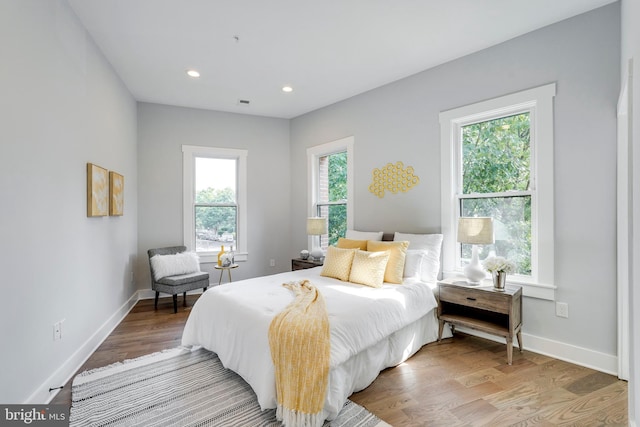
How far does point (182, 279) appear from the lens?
4.09 meters

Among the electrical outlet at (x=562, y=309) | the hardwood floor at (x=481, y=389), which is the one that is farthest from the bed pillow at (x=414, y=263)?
the electrical outlet at (x=562, y=309)

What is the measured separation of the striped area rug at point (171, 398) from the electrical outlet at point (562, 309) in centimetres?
188

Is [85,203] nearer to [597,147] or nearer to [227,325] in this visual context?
[227,325]

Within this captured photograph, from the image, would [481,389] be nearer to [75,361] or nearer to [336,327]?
[336,327]

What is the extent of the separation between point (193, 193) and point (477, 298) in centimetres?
424

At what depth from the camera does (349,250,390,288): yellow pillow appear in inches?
118

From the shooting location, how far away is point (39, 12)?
6.69 ft

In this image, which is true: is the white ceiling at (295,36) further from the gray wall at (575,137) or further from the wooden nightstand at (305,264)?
the wooden nightstand at (305,264)

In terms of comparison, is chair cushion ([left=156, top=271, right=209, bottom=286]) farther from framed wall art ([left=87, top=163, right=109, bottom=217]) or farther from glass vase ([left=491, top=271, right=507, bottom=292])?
glass vase ([left=491, top=271, right=507, bottom=292])

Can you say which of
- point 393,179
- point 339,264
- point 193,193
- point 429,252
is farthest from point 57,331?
point 393,179

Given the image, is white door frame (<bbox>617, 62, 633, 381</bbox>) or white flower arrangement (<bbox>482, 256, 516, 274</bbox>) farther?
white flower arrangement (<bbox>482, 256, 516, 274</bbox>)

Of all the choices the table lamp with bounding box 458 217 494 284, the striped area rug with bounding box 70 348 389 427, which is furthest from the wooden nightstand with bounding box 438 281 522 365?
the striped area rug with bounding box 70 348 389 427

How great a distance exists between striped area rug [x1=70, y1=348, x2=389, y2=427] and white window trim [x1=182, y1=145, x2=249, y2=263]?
245 centimetres

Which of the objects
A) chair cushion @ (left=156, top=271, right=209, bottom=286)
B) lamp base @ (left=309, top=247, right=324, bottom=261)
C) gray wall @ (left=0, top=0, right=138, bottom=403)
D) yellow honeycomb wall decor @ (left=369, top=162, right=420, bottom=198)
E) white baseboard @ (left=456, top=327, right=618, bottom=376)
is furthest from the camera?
lamp base @ (left=309, top=247, right=324, bottom=261)
